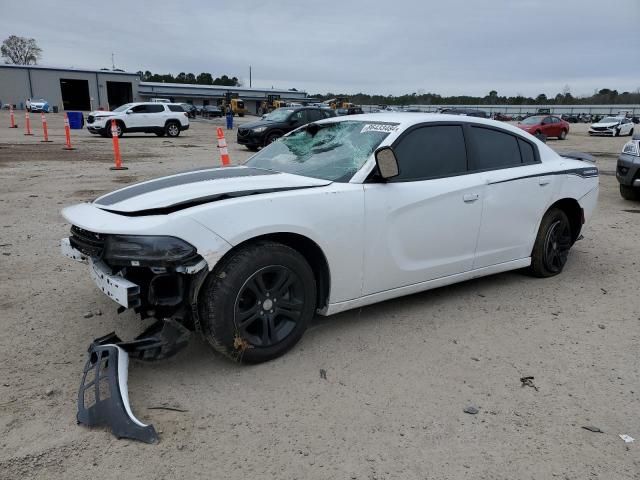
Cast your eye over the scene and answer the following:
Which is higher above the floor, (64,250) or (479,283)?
(64,250)

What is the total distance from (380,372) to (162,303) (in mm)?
1416

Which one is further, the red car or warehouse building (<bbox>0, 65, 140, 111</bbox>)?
warehouse building (<bbox>0, 65, 140, 111</bbox>)

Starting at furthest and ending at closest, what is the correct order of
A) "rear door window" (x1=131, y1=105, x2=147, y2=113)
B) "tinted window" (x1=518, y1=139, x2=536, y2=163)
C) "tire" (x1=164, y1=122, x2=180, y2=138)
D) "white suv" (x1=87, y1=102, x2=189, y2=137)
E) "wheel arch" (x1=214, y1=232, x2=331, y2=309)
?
1. "tire" (x1=164, y1=122, x2=180, y2=138)
2. "rear door window" (x1=131, y1=105, x2=147, y2=113)
3. "white suv" (x1=87, y1=102, x2=189, y2=137)
4. "tinted window" (x1=518, y1=139, x2=536, y2=163)
5. "wheel arch" (x1=214, y1=232, x2=331, y2=309)

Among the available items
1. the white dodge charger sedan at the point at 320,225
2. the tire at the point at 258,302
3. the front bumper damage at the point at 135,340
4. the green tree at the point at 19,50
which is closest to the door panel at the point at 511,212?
the white dodge charger sedan at the point at 320,225

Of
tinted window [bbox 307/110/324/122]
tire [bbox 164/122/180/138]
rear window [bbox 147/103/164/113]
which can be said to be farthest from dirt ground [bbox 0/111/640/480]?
tire [bbox 164/122/180/138]

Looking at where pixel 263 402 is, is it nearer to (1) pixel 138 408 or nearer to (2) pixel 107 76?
(1) pixel 138 408

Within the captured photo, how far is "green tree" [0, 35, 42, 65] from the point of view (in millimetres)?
83938

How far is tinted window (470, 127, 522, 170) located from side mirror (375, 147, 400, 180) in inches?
42.2

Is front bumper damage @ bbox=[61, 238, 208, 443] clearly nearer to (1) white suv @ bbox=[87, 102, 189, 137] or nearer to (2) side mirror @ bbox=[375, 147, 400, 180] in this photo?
(2) side mirror @ bbox=[375, 147, 400, 180]

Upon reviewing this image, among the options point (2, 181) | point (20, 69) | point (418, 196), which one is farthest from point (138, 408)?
point (20, 69)

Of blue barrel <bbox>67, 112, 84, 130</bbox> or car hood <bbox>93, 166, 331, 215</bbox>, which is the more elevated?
car hood <bbox>93, 166, 331, 215</bbox>

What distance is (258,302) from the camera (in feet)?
10.4

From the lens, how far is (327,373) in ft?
10.7

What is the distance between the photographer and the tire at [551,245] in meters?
4.91
